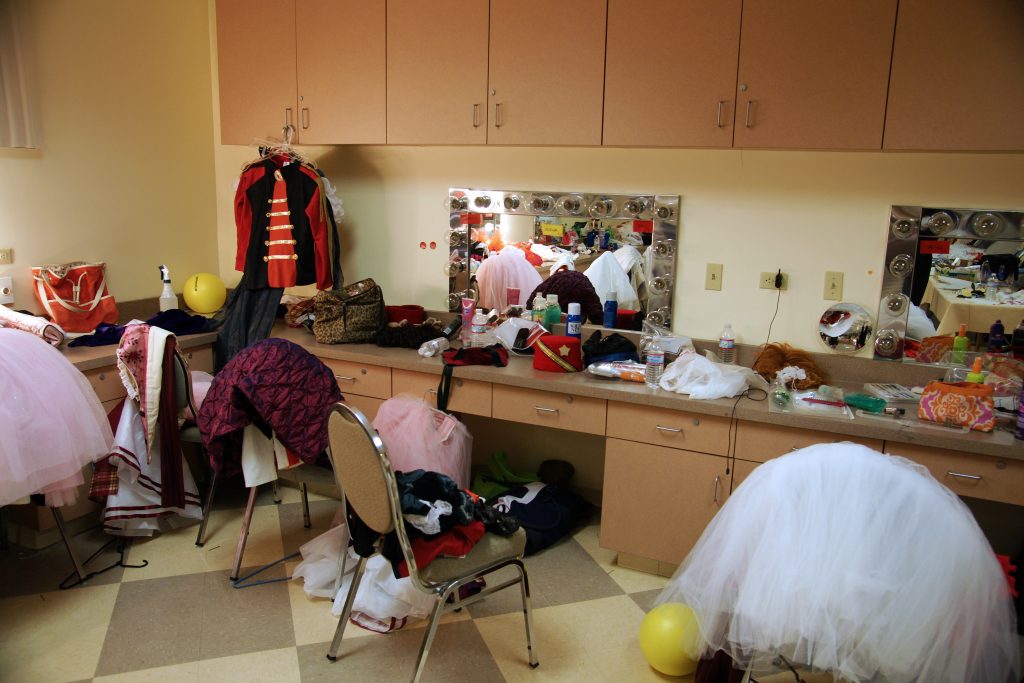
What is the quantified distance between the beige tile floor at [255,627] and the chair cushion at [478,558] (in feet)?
1.43

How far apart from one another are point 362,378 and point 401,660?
51.2 inches

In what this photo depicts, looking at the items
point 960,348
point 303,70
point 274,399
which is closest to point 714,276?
point 960,348

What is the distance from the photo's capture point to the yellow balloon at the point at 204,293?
12.6 ft

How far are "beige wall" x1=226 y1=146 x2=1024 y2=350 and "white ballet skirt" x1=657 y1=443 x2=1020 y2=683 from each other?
4.35 ft

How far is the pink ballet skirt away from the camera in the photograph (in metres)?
2.28

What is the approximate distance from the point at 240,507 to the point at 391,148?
185 centimetres

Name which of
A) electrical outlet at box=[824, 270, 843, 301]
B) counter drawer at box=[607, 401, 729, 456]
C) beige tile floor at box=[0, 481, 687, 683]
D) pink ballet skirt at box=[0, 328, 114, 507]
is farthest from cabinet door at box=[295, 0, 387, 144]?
electrical outlet at box=[824, 270, 843, 301]

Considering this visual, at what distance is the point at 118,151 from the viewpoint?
3576 millimetres

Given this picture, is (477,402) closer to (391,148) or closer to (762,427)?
(762,427)

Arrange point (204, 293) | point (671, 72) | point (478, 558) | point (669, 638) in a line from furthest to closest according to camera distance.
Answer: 1. point (204, 293)
2. point (671, 72)
3. point (669, 638)
4. point (478, 558)

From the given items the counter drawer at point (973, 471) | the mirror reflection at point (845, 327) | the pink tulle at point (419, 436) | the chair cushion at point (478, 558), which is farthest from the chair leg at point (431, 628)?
the mirror reflection at point (845, 327)

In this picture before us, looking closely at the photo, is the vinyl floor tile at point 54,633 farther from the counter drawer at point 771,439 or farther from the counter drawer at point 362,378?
the counter drawer at point 771,439

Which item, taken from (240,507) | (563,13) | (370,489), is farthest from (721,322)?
(240,507)

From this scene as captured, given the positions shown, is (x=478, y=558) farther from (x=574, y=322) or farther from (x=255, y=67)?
(x=255, y=67)
